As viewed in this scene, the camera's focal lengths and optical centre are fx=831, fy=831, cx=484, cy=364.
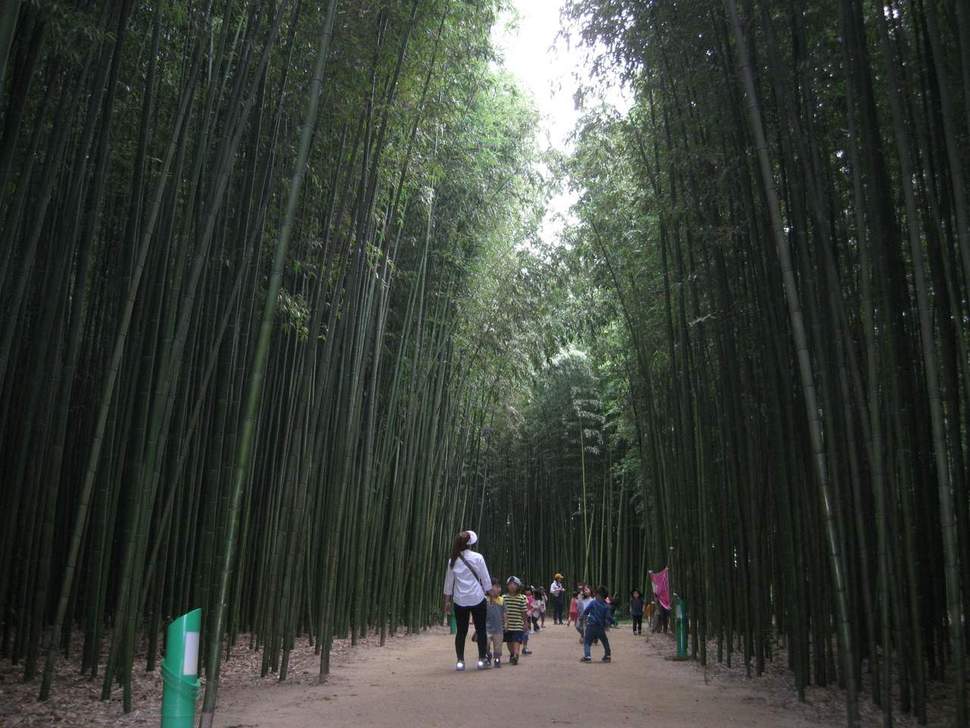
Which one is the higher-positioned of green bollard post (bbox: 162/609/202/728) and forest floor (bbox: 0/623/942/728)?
green bollard post (bbox: 162/609/202/728)

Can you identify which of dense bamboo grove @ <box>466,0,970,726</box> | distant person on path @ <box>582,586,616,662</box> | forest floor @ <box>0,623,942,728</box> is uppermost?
dense bamboo grove @ <box>466,0,970,726</box>

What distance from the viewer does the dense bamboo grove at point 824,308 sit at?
11.2 feet

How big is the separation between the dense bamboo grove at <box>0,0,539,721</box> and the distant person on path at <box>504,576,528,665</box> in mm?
1288

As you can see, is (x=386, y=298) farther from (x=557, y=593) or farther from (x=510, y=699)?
(x=557, y=593)

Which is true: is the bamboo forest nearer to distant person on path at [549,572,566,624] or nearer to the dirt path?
the dirt path

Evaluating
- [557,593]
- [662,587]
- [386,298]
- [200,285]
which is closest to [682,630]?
[662,587]

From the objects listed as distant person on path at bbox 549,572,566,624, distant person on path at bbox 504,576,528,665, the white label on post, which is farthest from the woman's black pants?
distant person on path at bbox 549,572,566,624

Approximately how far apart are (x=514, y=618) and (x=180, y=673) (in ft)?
13.3

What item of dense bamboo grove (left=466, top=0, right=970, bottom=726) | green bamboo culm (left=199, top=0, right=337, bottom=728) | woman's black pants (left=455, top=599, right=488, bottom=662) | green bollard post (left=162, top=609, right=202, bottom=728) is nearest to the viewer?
green bollard post (left=162, top=609, right=202, bottom=728)

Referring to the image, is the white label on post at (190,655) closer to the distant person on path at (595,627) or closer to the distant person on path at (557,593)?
the distant person on path at (595,627)

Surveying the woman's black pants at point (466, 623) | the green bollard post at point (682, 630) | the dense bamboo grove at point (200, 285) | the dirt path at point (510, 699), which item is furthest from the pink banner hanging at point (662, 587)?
the woman's black pants at point (466, 623)

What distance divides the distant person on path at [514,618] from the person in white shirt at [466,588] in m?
0.54

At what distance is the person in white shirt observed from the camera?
5227 millimetres

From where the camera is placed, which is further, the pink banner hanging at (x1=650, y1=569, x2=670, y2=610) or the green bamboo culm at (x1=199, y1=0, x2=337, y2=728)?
the pink banner hanging at (x1=650, y1=569, x2=670, y2=610)
